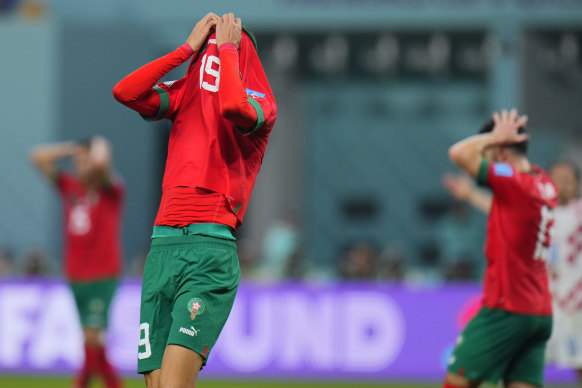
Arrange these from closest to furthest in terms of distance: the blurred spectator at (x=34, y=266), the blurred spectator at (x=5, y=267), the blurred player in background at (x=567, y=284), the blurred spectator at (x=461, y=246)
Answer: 1. the blurred player in background at (x=567, y=284)
2. the blurred spectator at (x=461, y=246)
3. the blurred spectator at (x=34, y=266)
4. the blurred spectator at (x=5, y=267)

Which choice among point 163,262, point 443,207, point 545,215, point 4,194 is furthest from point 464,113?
point 163,262

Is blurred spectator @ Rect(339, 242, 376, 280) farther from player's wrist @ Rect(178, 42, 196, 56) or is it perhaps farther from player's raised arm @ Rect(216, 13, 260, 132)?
player's raised arm @ Rect(216, 13, 260, 132)

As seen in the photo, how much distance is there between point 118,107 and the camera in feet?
59.8

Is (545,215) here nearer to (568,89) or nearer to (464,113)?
(568,89)

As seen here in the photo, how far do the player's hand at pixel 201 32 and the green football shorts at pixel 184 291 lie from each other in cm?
98

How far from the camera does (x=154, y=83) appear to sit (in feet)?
16.0

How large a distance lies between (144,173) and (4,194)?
2.49 m

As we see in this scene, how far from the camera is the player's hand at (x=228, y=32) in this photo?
477 centimetres

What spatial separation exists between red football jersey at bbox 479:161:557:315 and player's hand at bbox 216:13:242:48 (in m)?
1.68

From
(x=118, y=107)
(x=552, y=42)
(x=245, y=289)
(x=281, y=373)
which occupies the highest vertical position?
(x=552, y=42)

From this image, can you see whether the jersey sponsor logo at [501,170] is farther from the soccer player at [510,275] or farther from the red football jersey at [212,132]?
the red football jersey at [212,132]

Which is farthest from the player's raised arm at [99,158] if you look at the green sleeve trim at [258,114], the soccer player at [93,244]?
the green sleeve trim at [258,114]

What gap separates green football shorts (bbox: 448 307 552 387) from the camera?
224 inches

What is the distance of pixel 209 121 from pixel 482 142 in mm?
1729
